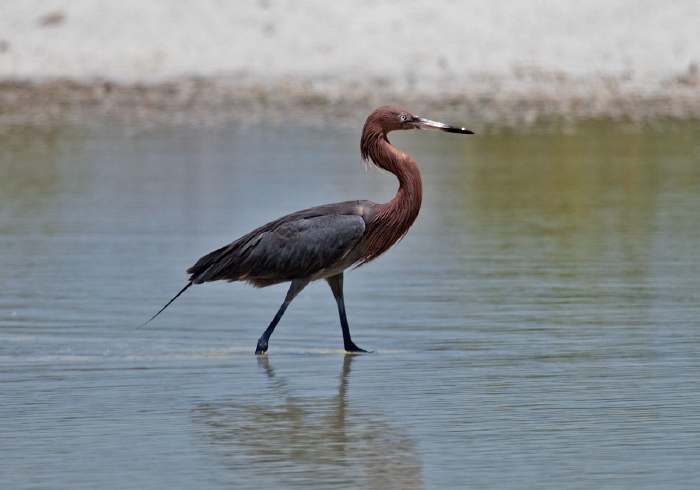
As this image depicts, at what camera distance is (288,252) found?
8.57 metres

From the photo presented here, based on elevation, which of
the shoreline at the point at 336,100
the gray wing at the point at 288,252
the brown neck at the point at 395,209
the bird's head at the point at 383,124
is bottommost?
the shoreline at the point at 336,100

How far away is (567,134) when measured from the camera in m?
22.7

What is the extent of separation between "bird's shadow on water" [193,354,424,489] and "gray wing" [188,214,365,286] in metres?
1.14

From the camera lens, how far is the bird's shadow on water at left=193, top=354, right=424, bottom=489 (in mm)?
5691

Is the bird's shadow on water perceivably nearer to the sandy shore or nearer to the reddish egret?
the reddish egret

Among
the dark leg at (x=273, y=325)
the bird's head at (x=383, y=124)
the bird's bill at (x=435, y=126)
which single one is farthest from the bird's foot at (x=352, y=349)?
the bird's bill at (x=435, y=126)

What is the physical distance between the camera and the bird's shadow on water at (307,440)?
569 centimetres

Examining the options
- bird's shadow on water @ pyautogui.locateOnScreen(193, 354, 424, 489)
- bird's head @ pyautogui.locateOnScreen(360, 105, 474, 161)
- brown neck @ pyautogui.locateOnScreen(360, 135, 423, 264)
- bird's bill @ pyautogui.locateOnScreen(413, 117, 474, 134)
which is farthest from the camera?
bird's head @ pyautogui.locateOnScreen(360, 105, 474, 161)

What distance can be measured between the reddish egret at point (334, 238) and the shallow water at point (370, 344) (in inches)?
15.3

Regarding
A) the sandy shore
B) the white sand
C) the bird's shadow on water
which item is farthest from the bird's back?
the white sand

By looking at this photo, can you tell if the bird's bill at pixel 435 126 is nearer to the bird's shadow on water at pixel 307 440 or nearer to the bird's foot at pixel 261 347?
the bird's foot at pixel 261 347

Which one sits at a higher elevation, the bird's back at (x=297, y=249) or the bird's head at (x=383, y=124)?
the bird's head at (x=383, y=124)

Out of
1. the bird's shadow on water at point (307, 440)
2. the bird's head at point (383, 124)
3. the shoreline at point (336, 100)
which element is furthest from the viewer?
the shoreline at point (336, 100)

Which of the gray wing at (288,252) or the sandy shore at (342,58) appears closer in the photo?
the gray wing at (288,252)
